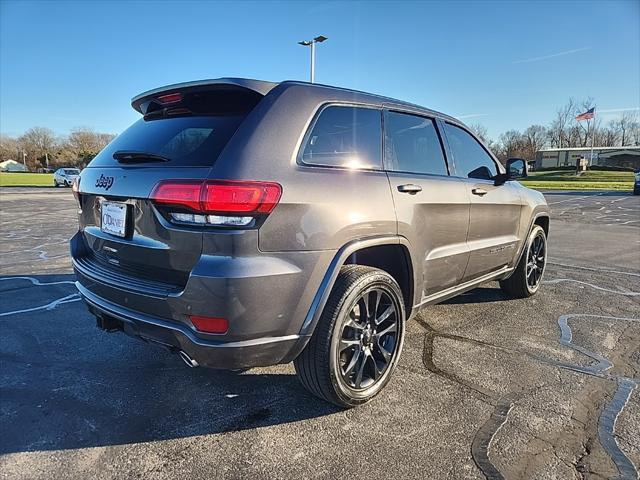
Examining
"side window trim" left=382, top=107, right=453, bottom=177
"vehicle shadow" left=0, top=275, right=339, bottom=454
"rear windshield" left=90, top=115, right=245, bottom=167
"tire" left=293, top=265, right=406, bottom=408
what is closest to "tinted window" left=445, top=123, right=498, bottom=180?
"side window trim" left=382, top=107, right=453, bottom=177

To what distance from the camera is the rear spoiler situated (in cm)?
242

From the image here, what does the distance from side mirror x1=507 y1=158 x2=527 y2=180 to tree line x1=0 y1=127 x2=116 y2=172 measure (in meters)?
86.5

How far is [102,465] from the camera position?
2125 mm

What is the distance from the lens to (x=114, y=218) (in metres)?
2.54

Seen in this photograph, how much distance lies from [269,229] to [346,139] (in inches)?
36.5

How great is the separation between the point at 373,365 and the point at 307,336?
64 centimetres

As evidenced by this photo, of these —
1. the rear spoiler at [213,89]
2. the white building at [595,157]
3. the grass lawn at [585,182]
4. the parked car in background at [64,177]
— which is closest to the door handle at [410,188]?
the rear spoiler at [213,89]

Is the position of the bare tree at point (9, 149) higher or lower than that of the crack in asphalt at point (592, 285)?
higher

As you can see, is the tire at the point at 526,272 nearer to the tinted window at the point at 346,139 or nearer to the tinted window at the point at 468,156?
the tinted window at the point at 468,156

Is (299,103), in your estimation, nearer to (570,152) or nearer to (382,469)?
(382,469)

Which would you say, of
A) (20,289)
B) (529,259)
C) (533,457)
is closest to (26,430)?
(533,457)

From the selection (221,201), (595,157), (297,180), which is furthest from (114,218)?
(595,157)

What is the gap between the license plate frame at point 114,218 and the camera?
2.45 metres

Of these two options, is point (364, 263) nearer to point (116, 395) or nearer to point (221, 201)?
point (221, 201)
